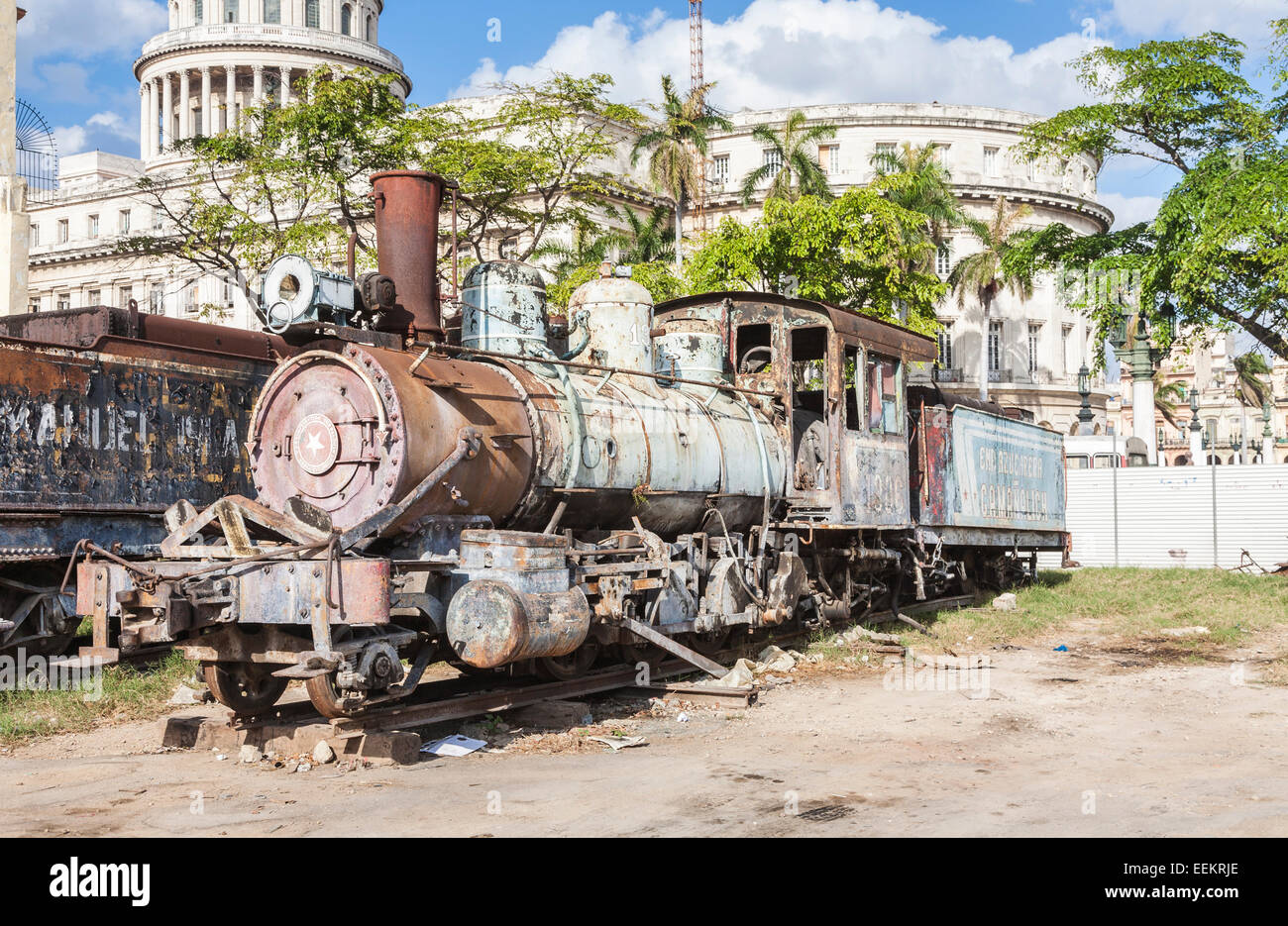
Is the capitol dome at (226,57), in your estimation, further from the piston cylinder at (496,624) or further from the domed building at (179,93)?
the piston cylinder at (496,624)

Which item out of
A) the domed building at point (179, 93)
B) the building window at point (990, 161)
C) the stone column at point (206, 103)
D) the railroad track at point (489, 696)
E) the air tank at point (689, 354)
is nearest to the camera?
the railroad track at point (489, 696)

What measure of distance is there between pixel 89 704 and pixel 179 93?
68.2 meters

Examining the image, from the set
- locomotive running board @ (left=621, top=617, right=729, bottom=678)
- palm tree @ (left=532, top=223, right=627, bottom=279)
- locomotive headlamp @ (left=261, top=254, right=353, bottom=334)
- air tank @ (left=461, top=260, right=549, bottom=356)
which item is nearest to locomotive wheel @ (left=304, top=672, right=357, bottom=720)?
locomotive running board @ (left=621, top=617, right=729, bottom=678)

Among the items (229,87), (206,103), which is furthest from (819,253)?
(206,103)

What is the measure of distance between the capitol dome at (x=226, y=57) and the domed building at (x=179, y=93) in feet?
0.19

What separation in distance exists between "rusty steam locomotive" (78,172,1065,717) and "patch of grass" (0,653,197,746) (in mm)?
665

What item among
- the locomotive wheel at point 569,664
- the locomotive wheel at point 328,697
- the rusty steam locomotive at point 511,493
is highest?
the rusty steam locomotive at point 511,493

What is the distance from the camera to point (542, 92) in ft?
83.1

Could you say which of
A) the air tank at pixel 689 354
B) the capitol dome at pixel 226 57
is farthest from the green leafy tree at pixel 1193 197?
the capitol dome at pixel 226 57

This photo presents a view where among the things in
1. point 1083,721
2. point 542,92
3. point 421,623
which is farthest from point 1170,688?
point 542,92

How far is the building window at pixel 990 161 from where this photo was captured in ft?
180

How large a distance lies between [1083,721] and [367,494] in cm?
530

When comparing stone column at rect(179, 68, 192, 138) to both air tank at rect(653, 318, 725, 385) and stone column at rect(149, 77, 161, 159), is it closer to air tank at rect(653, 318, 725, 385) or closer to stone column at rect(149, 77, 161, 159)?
stone column at rect(149, 77, 161, 159)

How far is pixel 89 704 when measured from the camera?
938 centimetres
